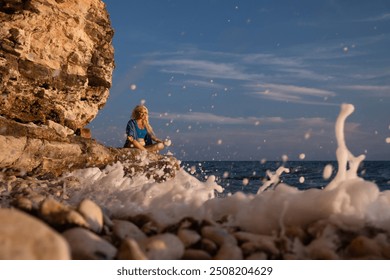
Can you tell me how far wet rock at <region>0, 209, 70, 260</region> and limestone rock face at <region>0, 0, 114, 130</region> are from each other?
7.06 metres

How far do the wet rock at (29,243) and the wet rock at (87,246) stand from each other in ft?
1.26

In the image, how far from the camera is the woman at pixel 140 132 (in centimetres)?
969

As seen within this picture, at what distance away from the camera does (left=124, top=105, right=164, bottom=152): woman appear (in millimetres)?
9688

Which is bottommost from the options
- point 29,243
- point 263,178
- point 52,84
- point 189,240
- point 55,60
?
point 29,243

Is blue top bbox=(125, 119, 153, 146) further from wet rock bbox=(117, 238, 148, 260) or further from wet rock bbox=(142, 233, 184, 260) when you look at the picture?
wet rock bbox=(117, 238, 148, 260)

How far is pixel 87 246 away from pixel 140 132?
7.72 m

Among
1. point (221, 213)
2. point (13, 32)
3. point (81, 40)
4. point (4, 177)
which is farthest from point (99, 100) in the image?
point (221, 213)

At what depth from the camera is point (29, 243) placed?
173 centimetres

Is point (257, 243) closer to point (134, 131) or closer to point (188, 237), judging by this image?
point (188, 237)

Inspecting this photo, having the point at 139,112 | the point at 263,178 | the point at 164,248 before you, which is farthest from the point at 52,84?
the point at 263,178

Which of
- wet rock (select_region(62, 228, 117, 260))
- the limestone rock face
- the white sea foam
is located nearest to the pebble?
wet rock (select_region(62, 228, 117, 260))

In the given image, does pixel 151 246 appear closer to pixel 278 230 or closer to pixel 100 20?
pixel 278 230

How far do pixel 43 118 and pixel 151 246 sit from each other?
7.16 m

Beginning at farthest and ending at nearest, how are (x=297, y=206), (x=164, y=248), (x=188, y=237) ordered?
(x=297, y=206) → (x=188, y=237) → (x=164, y=248)
